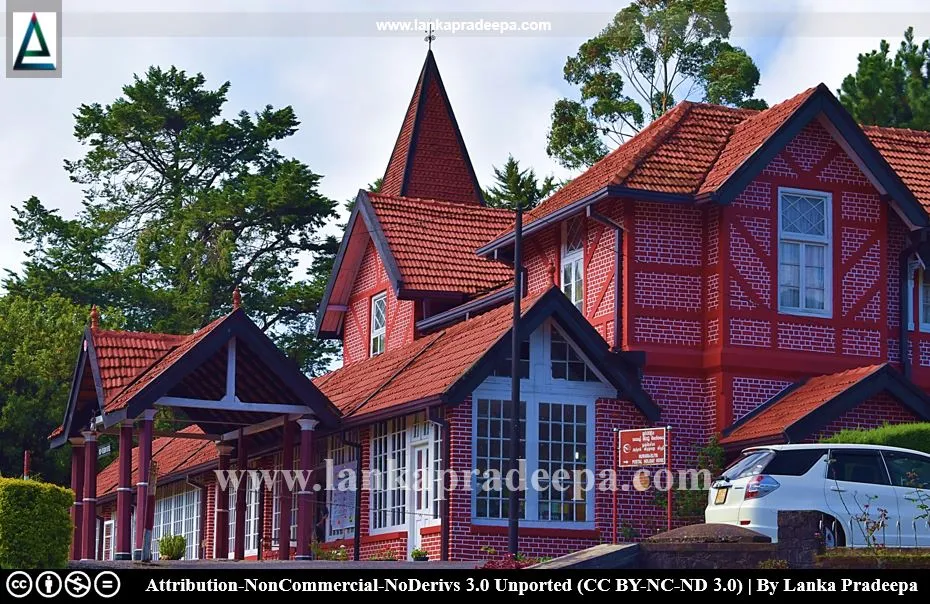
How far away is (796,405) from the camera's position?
29.5 metres

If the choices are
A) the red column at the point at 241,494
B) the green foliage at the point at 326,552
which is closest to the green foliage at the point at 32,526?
the green foliage at the point at 326,552

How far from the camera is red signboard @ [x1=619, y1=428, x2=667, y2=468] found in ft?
85.1

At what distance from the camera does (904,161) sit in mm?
34719

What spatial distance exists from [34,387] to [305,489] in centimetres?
2048

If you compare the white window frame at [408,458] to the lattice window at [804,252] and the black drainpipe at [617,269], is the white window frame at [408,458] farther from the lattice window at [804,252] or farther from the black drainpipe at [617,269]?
the lattice window at [804,252]

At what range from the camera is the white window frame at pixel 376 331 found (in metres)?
38.7

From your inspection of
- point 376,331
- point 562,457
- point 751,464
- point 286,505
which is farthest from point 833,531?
point 376,331

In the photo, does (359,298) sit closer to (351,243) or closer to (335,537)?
(351,243)

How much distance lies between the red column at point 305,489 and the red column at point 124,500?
2762 millimetres

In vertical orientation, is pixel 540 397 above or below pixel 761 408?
above

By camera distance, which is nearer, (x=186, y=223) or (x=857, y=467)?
(x=857, y=467)

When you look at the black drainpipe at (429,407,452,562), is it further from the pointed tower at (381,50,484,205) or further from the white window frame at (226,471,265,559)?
the pointed tower at (381,50,484,205)

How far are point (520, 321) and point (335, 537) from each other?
7.14 m

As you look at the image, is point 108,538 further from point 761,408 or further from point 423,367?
point 761,408
